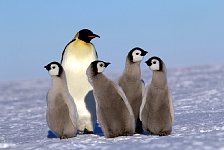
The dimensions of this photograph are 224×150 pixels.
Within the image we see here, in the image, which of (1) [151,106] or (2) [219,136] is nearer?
(2) [219,136]

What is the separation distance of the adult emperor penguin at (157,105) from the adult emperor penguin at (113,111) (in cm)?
16

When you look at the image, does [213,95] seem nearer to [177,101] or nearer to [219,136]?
[177,101]

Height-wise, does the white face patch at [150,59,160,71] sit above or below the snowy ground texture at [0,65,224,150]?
above

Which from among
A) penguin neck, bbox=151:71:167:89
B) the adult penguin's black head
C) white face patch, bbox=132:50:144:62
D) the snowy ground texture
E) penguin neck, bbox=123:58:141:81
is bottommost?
the snowy ground texture

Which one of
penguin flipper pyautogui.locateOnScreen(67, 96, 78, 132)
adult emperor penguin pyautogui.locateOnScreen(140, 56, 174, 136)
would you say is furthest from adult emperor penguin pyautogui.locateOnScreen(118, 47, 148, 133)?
penguin flipper pyautogui.locateOnScreen(67, 96, 78, 132)

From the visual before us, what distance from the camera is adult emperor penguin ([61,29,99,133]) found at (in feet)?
20.4

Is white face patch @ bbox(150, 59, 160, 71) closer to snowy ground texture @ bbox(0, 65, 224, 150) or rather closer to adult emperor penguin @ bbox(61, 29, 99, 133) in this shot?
snowy ground texture @ bbox(0, 65, 224, 150)

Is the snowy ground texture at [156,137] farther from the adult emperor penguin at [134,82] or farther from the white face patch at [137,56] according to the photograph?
the white face patch at [137,56]

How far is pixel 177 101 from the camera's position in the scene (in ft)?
35.0

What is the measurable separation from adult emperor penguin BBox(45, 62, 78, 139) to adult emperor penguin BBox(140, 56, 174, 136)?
729 mm

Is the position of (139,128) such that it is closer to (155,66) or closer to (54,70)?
(155,66)

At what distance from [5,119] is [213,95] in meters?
4.17

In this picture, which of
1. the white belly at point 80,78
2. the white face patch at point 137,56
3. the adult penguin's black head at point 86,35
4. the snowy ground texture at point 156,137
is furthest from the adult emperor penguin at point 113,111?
the adult penguin's black head at point 86,35

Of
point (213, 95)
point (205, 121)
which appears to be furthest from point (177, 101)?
point (205, 121)
